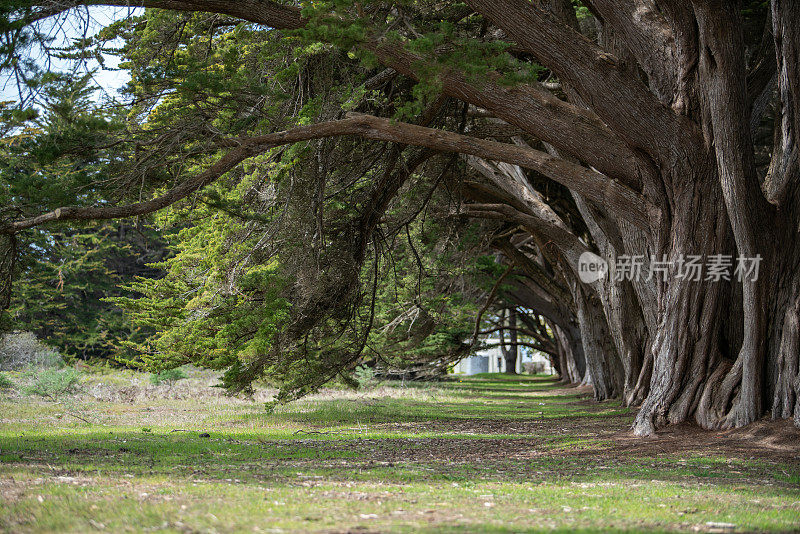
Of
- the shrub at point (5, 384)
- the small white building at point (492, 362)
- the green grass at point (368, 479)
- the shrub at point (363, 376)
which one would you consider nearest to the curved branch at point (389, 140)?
the green grass at point (368, 479)

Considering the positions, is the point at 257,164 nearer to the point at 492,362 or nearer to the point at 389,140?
the point at 389,140

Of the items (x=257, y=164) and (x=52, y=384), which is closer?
(x=257, y=164)

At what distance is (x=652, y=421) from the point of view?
1070 centimetres

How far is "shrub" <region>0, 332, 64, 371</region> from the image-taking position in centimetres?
2375

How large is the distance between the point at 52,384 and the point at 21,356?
7683 mm

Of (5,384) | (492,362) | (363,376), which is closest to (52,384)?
(5,384)

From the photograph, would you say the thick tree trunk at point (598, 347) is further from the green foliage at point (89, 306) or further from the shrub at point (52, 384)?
the green foliage at point (89, 306)

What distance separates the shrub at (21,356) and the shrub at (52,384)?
542cm

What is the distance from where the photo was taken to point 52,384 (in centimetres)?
1767

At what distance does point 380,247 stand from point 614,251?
492 cm

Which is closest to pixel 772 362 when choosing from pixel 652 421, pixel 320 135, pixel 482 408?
pixel 652 421

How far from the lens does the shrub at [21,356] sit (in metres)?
23.8

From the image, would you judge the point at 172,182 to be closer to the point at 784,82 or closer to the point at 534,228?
the point at 784,82

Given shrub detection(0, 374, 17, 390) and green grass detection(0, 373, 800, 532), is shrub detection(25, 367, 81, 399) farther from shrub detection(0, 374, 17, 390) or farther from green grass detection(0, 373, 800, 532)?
green grass detection(0, 373, 800, 532)
